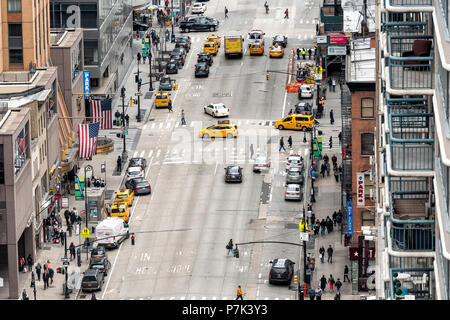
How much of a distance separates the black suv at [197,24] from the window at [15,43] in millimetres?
69749

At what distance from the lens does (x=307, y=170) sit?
124750mm

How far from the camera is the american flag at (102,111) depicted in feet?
397

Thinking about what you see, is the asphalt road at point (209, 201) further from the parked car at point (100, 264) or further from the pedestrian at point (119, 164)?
the pedestrian at point (119, 164)

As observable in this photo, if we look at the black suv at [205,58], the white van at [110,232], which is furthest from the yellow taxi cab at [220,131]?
the white van at [110,232]

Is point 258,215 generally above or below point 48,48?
below

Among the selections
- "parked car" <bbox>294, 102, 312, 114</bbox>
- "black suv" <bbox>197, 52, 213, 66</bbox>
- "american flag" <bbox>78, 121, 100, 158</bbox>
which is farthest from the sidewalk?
"american flag" <bbox>78, 121, 100, 158</bbox>

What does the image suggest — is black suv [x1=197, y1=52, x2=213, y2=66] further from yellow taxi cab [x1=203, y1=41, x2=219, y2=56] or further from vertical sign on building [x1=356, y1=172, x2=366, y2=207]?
vertical sign on building [x1=356, y1=172, x2=366, y2=207]

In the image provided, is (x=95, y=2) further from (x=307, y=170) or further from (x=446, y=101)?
(x=446, y=101)

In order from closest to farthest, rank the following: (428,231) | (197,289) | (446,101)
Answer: (446,101) < (428,231) < (197,289)

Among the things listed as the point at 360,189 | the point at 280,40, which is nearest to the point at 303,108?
the point at 280,40

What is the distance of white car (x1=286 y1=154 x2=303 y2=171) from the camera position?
122062 mm

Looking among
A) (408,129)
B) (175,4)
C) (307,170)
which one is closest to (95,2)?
(307,170)

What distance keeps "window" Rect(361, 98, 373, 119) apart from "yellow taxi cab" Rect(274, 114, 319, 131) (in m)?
35.1
